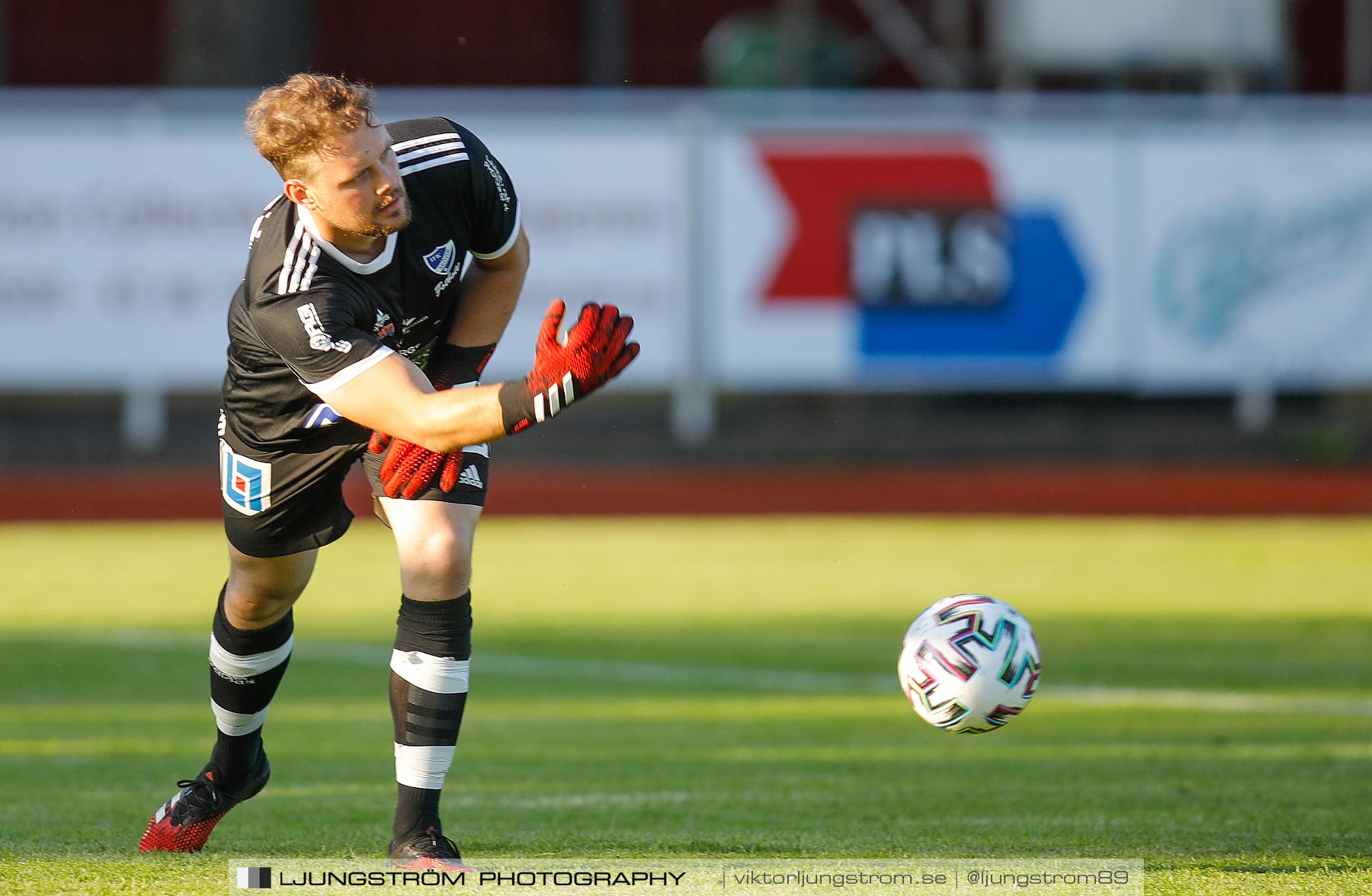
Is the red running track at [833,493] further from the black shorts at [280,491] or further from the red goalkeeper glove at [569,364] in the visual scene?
the red goalkeeper glove at [569,364]

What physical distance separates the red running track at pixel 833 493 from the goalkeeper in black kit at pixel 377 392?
470 inches

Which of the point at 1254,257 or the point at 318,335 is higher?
the point at 318,335

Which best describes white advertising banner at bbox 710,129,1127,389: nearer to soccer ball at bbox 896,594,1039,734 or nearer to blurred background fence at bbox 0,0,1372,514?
blurred background fence at bbox 0,0,1372,514

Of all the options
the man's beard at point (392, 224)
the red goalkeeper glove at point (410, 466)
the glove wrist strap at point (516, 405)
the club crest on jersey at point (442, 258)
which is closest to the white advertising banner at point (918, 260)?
the club crest on jersey at point (442, 258)

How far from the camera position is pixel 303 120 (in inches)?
167

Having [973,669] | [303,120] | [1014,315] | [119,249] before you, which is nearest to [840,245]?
[1014,315]

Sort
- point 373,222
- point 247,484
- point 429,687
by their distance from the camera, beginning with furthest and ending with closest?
point 247,484 < point 429,687 < point 373,222

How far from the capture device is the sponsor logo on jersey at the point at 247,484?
491cm

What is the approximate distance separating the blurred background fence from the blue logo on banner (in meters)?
0.02

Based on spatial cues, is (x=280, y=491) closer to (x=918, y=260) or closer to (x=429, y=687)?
(x=429, y=687)

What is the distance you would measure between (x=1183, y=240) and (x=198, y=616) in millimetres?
9830

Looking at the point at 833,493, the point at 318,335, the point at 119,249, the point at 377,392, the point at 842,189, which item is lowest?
the point at 833,493

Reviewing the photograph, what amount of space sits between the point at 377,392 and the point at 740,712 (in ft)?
12.5

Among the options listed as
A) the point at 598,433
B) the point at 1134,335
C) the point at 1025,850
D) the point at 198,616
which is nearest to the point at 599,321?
the point at 1025,850
